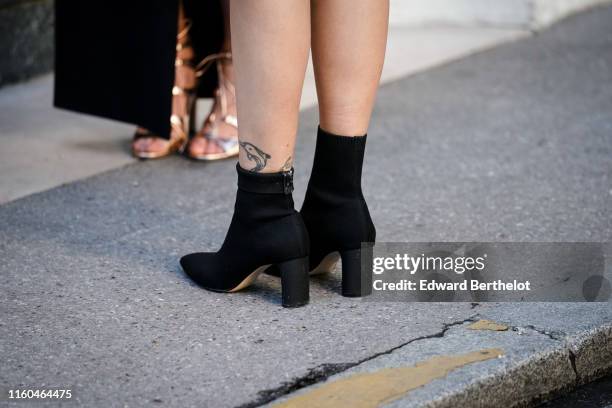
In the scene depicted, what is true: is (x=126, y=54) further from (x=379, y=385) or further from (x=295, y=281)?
(x=379, y=385)

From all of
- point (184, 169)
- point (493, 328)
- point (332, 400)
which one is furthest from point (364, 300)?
point (184, 169)

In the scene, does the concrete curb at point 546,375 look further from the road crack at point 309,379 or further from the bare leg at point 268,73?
the bare leg at point 268,73

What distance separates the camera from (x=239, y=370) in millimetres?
1818

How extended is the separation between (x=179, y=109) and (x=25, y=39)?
1.09 metres

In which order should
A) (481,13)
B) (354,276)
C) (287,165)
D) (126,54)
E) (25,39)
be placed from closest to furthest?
1. (287,165)
2. (354,276)
3. (126,54)
4. (25,39)
5. (481,13)

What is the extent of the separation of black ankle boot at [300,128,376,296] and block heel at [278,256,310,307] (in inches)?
3.9

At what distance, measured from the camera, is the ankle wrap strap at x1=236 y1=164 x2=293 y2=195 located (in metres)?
1.99

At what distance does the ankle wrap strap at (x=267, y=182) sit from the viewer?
199 cm

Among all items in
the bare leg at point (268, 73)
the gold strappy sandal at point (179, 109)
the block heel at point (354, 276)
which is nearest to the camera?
the bare leg at point (268, 73)

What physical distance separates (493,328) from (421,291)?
22 cm

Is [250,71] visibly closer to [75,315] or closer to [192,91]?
[75,315]


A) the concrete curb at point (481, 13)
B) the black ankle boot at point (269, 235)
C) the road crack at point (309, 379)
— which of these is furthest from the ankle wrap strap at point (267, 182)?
the concrete curb at point (481, 13)

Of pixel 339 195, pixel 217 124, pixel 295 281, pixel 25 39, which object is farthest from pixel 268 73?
pixel 25 39

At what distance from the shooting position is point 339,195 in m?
2.08
